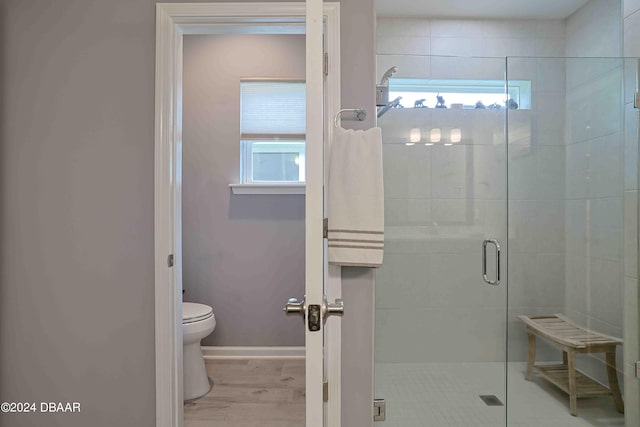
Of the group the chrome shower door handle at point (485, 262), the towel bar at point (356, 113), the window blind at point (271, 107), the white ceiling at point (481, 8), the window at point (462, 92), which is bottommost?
the chrome shower door handle at point (485, 262)

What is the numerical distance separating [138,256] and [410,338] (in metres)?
1.37

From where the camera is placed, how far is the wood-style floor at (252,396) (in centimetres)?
204

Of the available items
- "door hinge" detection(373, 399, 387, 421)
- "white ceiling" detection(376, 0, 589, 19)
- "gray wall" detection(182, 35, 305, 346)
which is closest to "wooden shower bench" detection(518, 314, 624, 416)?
"door hinge" detection(373, 399, 387, 421)

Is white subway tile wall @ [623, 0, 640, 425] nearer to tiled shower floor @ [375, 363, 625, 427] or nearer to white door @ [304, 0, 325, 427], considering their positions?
tiled shower floor @ [375, 363, 625, 427]

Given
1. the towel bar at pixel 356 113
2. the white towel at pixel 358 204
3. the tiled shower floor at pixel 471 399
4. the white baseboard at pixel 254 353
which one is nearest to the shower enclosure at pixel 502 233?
the tiled shower floor at pixel 471 399

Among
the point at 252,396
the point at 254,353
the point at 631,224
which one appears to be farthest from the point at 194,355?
the point at 631,224

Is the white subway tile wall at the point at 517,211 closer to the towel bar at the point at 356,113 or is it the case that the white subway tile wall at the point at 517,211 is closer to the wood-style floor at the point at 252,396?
the towel bar at the point at 356,113

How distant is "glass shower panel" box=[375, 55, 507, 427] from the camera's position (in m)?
1.92

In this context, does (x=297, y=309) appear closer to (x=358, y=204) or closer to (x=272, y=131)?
(x=358, y=204)

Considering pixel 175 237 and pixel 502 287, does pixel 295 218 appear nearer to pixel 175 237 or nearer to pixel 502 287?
pixel 175 237

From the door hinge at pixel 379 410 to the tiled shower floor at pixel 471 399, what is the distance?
0.03m

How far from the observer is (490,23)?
2.56 m

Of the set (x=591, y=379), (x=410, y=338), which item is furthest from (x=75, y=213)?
(x=591, y=379)

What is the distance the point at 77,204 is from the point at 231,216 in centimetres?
118
